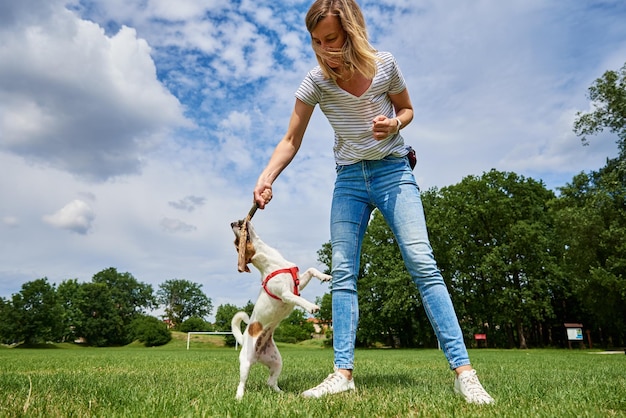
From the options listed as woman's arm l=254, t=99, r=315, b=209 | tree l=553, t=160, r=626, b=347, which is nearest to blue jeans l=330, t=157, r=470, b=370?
woman's arm l=254, t=99, r=315, b=209

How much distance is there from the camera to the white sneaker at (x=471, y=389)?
3177mm

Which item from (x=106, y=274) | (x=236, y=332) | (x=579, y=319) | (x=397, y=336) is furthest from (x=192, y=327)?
(x=236, y=332)

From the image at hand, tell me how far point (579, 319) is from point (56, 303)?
50468 millimetres

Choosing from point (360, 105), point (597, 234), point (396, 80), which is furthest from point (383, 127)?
point (597, 234)

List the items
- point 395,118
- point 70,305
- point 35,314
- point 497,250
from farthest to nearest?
point 70,305, point 35,314, point 497,250, point 395,118

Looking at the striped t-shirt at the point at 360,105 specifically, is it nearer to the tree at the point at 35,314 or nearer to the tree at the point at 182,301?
the tree at the point at 35,314

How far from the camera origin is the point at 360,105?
393cm

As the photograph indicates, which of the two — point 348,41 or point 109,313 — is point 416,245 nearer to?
point 348,41

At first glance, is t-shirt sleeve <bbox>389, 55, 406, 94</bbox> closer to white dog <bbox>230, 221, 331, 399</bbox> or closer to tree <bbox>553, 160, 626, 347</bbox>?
white dog <bbox>230, 221, 331, 399</bbox>

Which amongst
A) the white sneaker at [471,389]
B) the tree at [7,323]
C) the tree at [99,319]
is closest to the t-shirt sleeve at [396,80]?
the white sneaker at [471,389]

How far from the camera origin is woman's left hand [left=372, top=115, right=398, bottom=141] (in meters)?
3.61

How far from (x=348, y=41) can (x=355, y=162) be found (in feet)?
3.18

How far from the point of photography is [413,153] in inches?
163

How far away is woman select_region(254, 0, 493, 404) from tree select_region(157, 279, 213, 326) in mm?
87371
